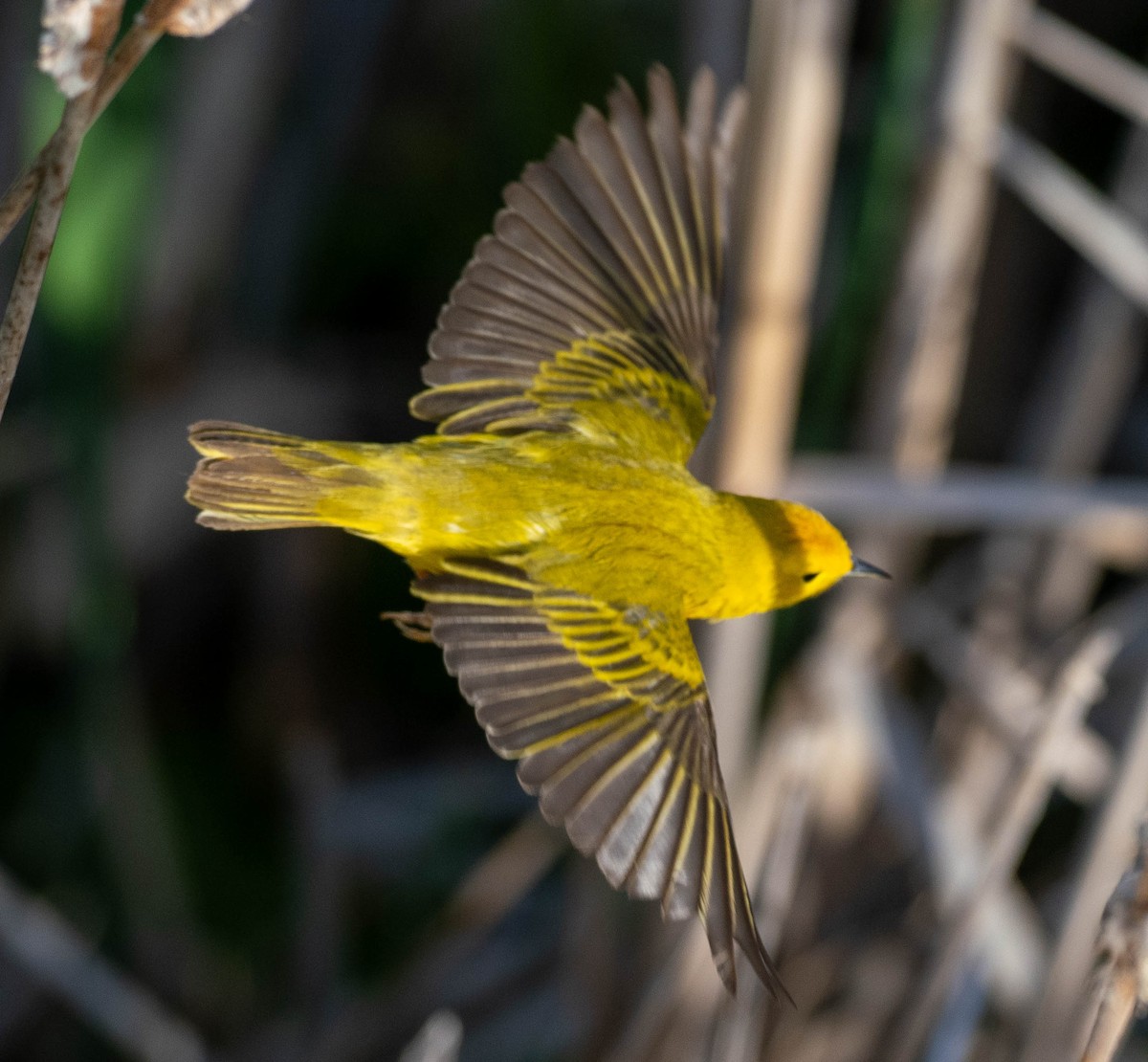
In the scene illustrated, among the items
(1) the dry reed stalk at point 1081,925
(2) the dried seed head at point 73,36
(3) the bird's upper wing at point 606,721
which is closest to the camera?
(2) the dried seed head at point 73,36

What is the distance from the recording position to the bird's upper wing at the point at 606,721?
1639mm

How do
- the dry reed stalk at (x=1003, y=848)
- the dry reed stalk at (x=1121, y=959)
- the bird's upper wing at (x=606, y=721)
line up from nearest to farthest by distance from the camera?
the dry reed stalk at (x=1121, y=959) → the bird's upper wing at (x=606, y=721) → the dry reed stalk at (x=1003, y=848)

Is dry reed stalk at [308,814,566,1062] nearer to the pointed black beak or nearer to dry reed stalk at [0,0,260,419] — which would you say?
the pointed black beak

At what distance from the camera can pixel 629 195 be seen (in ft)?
7.29

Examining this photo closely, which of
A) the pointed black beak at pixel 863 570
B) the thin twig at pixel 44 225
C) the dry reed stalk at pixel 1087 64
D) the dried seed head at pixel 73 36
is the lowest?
the pointed black beak at pixel 863 570

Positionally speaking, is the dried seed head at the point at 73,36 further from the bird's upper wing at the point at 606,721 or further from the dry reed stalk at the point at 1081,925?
the dry reed stalk at the point at 1081,925

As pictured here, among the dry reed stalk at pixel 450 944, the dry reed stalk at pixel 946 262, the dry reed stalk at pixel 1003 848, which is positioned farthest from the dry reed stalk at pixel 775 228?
the dry reed stalk at pixel 450 944

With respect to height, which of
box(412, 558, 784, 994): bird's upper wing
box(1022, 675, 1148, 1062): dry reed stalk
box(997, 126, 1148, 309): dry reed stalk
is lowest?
box(1022, 675, 1148, 1062): dry reed stalk

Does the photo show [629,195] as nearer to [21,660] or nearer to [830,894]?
[830,894]

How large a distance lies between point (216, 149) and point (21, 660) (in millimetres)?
1288

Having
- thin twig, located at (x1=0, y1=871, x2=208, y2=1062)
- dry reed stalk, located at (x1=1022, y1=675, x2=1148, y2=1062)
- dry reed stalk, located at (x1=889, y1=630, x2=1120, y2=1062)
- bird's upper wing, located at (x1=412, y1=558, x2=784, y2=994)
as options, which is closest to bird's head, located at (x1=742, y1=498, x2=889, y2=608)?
bird's upper wing, located at (x1=412, y1=558, x2=784, y2=994)

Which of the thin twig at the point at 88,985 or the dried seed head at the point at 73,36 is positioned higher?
the dried seed head at the point at 73,36

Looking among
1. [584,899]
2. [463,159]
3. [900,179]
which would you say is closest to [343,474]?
[584,899]

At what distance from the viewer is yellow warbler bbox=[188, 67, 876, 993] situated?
171cm
